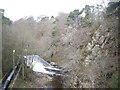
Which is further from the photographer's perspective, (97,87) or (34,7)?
(34,7)

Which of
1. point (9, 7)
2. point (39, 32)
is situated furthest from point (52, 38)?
point (9, 7)

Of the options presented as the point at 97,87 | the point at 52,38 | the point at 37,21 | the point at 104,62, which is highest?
the point at 37,21

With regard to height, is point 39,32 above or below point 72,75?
above

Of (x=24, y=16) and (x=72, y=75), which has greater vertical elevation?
(x=24, y=16)

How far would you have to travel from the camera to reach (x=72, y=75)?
189 inches

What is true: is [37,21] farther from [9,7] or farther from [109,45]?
[109,45]

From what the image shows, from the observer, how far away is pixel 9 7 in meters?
5.01

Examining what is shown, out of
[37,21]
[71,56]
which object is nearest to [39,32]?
[37,21]

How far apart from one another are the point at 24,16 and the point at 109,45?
1.57m

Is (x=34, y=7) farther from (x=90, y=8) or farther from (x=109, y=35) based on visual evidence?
(x=109, y=35)

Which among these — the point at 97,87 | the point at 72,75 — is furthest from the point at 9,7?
the point at 97,87

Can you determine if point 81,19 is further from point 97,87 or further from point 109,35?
point 97,87

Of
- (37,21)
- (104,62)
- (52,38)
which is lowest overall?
(104,62)

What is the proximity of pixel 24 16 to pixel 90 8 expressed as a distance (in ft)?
3.88
